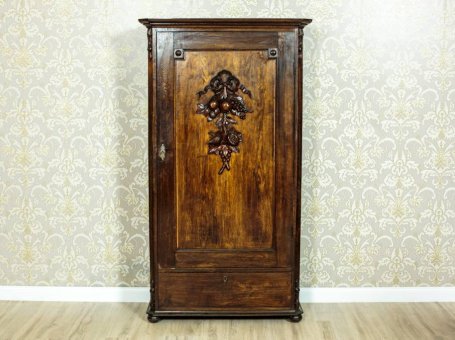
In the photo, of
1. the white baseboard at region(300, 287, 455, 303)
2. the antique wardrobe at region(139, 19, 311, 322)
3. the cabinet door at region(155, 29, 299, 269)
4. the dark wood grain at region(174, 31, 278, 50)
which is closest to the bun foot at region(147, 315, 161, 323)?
the antique wardrobe at region(139, 19, 311, 322)

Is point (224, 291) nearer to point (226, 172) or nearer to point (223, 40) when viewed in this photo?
point (226, 172)

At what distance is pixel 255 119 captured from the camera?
3.19 meters

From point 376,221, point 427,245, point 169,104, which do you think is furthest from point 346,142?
point 169,104

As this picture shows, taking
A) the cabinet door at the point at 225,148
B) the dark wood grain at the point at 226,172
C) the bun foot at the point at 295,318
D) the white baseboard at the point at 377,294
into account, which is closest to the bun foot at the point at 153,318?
the cabinet door at the point at 225,148

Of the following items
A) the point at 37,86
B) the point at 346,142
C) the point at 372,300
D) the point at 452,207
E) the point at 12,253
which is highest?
the point at 37,86

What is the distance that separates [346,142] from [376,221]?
1.52 feet

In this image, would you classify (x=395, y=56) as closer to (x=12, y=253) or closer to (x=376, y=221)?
(x=376, y=221)

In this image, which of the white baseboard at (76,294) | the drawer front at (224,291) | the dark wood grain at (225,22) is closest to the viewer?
the dark wood grain at (225,22)

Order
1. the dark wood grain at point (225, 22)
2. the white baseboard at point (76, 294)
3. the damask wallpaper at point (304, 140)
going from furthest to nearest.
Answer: the white baseboard at point (76, 294) → the damask wallpaper at point (304, 140) → the dark wood grain at point (225, 22)

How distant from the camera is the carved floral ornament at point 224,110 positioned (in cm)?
315

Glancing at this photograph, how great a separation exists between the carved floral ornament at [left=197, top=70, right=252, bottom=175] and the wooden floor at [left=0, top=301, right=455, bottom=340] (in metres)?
0.80

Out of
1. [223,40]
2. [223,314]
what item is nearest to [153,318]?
[223,314]

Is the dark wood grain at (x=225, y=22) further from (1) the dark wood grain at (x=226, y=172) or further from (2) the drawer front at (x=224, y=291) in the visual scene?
(2) the drawer front at (x=224, y=291)

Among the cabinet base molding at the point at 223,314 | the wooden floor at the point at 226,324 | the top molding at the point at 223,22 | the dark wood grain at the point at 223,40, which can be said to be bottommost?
the wooden floor at the point at 226,324
